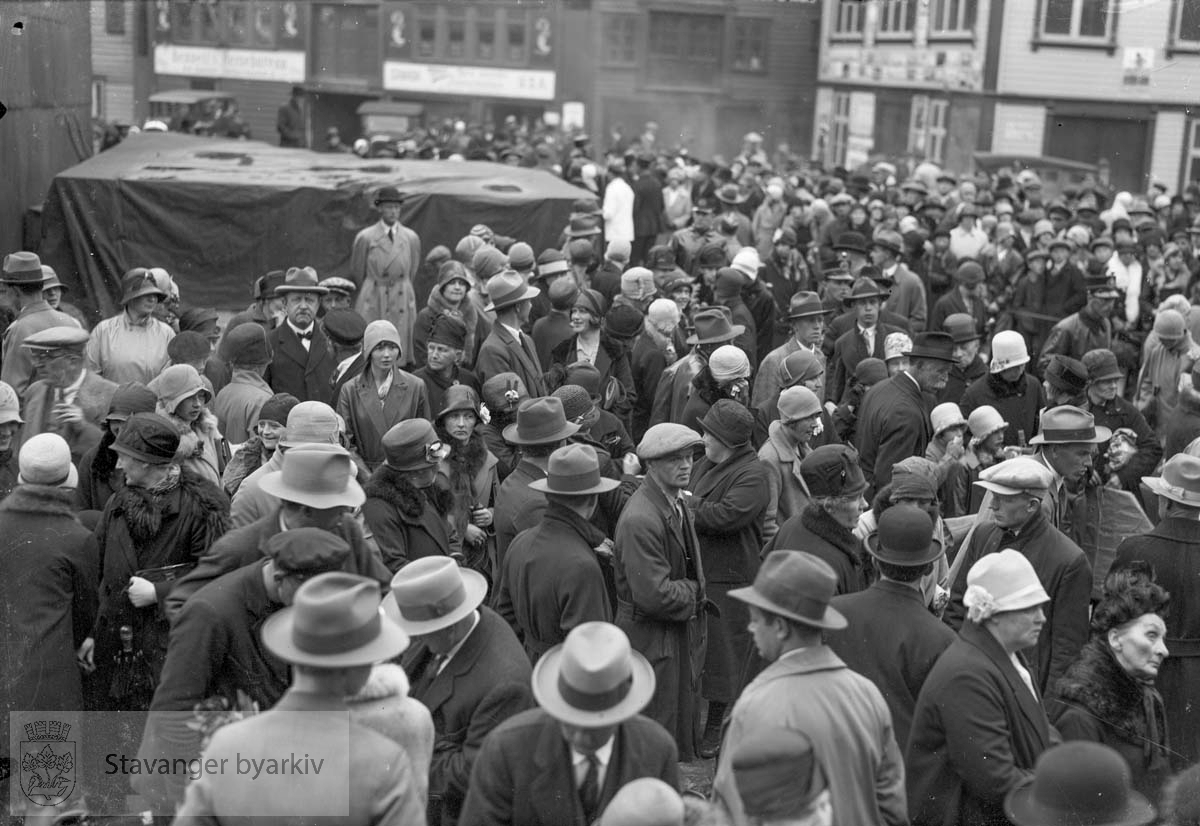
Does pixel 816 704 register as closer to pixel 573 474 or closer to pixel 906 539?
pixel 906 539

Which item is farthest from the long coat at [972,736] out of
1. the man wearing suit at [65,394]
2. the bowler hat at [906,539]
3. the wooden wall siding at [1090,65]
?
the wooden wall siding at [1090,65]

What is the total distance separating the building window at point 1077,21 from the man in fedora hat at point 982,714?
2754 centimetres

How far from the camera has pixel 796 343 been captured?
29.1 feet

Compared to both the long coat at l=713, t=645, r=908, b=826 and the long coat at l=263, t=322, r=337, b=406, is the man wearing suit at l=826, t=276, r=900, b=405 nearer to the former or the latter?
the long coat at l=263, t=322, r=337, b=406

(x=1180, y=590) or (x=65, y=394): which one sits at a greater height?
(x=65, y=394)

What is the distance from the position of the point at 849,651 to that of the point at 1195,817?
1347mm

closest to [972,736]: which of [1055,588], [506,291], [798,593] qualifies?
[798,593]

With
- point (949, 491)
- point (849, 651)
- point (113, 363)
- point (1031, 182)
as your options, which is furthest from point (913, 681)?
point (1031, 182)

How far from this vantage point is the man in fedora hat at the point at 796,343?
860 cm

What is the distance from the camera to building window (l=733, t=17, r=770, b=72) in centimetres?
3909

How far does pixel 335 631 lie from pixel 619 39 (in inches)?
1440

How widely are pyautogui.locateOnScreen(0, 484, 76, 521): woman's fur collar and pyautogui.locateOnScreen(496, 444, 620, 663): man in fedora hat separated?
5.93 ft

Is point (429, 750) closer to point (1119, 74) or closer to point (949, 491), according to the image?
point (949, 491)

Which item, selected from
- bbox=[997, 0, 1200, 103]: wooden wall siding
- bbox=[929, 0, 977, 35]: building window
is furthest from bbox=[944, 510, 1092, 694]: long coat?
bbox=[929, 0, 977, 35]: building window
